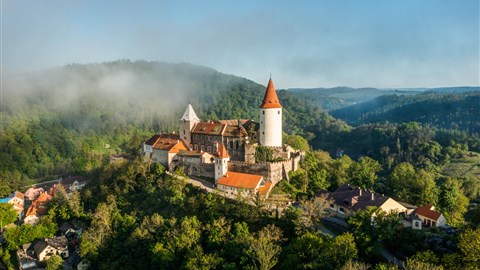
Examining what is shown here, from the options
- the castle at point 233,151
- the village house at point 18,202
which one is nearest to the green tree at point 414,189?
the castle at point 233,151

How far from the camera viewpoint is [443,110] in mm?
184500

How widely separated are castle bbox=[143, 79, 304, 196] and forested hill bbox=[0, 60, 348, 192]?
22.4 metres

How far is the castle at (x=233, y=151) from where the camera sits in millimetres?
51719

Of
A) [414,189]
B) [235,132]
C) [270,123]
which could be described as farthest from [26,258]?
[414,189]

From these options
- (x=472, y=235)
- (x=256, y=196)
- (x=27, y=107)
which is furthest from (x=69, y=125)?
(x=472, y=235)

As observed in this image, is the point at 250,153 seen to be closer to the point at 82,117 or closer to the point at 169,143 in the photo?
the point at 169,143

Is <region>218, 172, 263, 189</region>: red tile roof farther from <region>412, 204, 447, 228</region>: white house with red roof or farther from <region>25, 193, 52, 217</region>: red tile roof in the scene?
<region>25, 193, 52, 217</region>: red tile roof

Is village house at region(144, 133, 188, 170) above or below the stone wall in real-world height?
above

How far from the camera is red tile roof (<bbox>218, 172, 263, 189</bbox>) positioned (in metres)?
49.2

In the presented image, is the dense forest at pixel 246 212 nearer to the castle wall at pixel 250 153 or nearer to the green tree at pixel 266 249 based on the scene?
the green tree at pixel 266 249

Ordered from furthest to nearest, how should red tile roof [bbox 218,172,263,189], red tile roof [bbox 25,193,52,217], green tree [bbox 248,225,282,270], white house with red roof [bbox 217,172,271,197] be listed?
1. red tile roof [bbox 25,193,52,217]
2. red tile roof [bbox 218,172,263,189]
3. white house with red roof [bbox 217,172,271,197]
4. green tree [bbox 248,225,282,270]

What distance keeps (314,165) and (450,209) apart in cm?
2024

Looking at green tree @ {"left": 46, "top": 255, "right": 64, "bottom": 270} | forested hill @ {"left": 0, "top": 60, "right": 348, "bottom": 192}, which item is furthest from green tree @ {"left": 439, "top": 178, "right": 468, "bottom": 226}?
forested hill @ {"left": 0, "top": 60, "right": 348, "bottom": 192}

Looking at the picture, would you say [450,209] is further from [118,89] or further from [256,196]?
[118,89]
